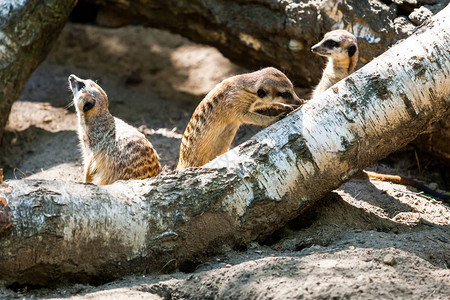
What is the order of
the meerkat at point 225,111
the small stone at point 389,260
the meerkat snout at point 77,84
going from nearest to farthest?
the small stone at point 389,260 < the meerkat at point 225,111 < the meerkat snout at point 77,84

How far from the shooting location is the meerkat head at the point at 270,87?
387 cm

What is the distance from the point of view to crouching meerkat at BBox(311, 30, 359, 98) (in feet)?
13.6

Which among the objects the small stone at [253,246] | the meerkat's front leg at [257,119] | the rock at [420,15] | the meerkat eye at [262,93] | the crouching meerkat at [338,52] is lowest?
the small stone at [253,246]

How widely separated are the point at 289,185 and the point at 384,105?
0.73 metres

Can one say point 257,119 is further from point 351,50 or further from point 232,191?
point 232,191

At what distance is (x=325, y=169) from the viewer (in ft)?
9.87

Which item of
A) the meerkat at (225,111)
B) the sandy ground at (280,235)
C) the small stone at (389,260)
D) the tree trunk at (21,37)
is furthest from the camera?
the tree trunk at (21,37)

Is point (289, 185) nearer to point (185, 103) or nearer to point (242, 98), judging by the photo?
point (242, 98)

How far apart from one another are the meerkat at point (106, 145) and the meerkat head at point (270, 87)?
2.99ft

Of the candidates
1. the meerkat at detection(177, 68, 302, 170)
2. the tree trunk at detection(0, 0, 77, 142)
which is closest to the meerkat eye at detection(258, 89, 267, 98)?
the meerkat at detection(177, 68, 302, 170)

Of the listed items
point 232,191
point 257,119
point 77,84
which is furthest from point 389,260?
point 77,84

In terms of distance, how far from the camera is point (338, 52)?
4160mm

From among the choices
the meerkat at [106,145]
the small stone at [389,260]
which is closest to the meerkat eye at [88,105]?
the meerkat at [106,145]

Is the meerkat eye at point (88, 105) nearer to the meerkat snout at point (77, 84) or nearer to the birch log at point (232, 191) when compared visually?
the meerkat snout at point (77, 84)
